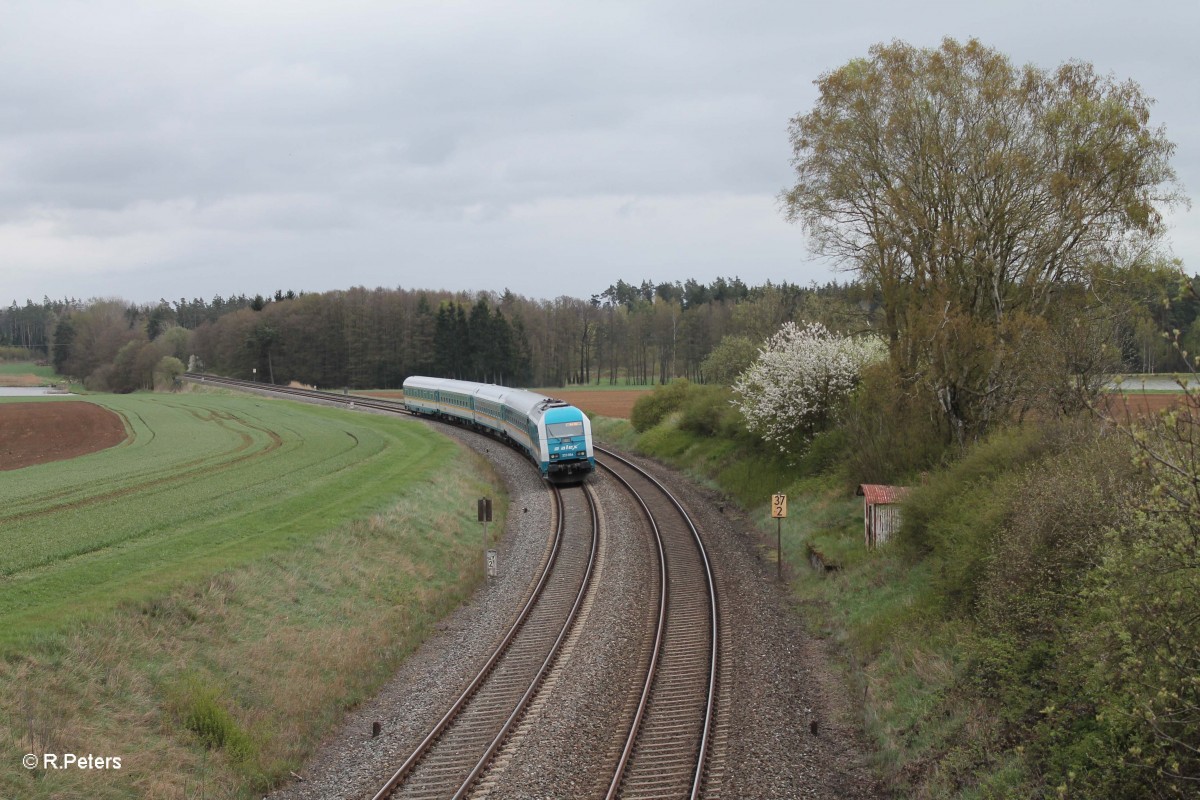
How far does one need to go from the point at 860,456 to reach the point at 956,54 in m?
12.9

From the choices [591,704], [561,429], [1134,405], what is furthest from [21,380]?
[1134,405]

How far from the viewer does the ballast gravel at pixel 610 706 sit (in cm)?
1186

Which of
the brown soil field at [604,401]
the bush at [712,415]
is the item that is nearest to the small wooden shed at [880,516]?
the bush at [712,415]

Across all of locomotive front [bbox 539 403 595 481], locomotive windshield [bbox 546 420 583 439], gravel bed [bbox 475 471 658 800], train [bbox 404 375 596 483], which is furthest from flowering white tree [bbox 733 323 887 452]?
gravel bed [bbox 475 471 658 800]

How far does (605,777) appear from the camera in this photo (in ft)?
38.9

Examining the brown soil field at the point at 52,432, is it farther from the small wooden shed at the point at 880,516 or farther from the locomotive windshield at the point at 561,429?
the small wooden shed at the point at 880,516

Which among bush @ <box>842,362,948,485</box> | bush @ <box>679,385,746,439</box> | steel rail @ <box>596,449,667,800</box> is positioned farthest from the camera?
bush @ <box>679,385,746,439</box>

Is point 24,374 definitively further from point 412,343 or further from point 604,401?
point 604,401

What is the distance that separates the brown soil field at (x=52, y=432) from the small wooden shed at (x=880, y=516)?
1300 inches

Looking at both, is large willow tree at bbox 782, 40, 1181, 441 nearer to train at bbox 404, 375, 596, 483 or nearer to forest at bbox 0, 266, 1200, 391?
train at bbox 404, 375, 596, 483

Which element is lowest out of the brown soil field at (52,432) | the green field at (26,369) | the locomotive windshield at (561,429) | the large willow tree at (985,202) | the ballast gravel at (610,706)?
the ballast gravel at (610,706)

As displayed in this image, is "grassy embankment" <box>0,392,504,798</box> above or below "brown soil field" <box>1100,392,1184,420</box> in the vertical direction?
below

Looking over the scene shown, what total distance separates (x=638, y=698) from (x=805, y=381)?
67.7 feet

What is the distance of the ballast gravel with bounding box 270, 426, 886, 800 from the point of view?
11.9 meters
